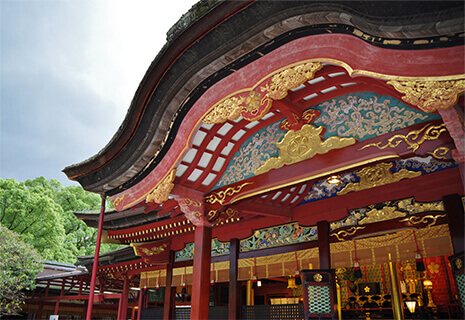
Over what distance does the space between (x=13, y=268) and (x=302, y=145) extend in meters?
13.5

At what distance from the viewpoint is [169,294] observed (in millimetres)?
11234

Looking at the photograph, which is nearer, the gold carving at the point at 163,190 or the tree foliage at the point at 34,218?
the gold carving at the point at 163,190

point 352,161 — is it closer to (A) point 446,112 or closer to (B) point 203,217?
(A) point 446,112

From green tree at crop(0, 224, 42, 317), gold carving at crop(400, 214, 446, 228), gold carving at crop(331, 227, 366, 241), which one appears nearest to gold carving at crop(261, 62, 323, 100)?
gold carving at crop(400, 214, 446, 228)

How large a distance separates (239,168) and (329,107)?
2.05 metres

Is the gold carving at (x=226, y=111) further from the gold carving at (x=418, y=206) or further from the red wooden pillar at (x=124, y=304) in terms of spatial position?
the red wooden pillar at (x=124, y=304)

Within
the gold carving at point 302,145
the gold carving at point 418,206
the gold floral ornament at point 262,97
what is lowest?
the gold carving at point 418,206

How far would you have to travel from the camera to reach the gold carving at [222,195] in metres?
6.62

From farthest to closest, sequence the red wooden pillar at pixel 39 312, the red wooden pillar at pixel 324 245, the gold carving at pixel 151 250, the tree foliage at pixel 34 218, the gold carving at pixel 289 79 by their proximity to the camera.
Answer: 1. the tree foliage at pixel 34 218
2. the red wooden pillar at pixel 39 312
3. the gold carving at pixel 151 250
4. the red wooden pillar at pixel 324 245
5. the gold carving at pixel 289 79

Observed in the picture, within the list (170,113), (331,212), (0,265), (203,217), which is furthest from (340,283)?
(0,265)

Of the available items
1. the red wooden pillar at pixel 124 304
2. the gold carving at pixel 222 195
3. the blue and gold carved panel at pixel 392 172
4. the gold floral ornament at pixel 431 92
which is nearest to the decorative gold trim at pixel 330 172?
the gold carving at pixel 222 195

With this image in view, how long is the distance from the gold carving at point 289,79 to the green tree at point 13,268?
13331 mm

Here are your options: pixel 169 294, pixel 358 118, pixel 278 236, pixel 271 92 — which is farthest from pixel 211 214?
pixel 169 294

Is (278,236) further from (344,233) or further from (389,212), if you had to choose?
(389,212)
